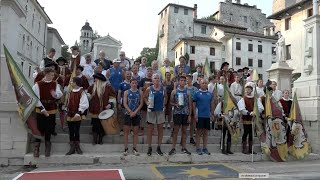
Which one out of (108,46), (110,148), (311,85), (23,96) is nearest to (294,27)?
(108,46)

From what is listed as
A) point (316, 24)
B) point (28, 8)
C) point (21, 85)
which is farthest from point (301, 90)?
point (28, 8)

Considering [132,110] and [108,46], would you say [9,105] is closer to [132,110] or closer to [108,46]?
[132,110]

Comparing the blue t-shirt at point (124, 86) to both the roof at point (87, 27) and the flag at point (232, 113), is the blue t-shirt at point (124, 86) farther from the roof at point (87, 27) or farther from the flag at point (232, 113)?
the roof at point (87, 27)

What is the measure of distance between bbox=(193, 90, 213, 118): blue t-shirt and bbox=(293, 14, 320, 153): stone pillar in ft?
11.1

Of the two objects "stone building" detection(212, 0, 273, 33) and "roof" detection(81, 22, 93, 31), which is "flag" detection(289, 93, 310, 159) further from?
"roof" detection(81, 22, 93, 31)

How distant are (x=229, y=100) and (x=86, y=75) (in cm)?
409

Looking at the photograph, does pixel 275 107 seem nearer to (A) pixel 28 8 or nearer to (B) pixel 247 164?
(B) pixel 247 164

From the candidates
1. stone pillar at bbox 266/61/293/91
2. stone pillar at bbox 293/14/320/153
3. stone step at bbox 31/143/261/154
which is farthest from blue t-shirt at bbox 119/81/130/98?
Answer: stone pillar at bbox 266/61/293/91

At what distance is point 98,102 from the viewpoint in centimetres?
783

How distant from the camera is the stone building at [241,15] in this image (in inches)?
2899

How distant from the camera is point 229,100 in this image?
8.45 metres

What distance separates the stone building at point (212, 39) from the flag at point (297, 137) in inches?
1675

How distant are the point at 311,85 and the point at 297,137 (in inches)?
74.0

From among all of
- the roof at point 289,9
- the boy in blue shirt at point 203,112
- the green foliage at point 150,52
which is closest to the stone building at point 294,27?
the roof at point 289,9
